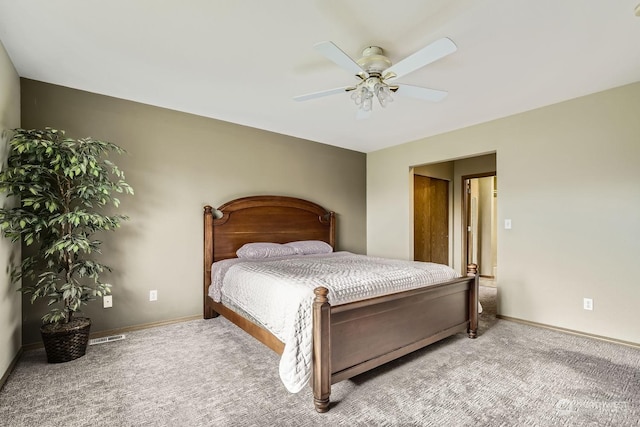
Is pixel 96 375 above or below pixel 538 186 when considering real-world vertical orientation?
below

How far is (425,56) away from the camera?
1887 mm

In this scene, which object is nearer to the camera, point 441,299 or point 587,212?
point 441,299

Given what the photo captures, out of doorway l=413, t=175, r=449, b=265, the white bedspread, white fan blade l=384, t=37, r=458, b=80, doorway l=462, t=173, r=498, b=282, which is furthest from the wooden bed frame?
doorway l=462, t=173, r=498, b=282

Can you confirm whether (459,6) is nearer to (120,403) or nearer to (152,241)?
(120,403)

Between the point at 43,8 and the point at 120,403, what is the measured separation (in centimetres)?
243

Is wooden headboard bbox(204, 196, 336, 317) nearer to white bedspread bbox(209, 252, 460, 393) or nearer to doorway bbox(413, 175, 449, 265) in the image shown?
white bedspread bbox(209, 252, 460, 393)

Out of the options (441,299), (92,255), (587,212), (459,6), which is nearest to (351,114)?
(459,6)

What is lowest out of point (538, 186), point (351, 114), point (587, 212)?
point (587, 212)

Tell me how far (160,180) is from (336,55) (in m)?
2.46

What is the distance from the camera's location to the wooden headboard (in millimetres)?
3594

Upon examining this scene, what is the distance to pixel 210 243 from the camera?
11.7 feet

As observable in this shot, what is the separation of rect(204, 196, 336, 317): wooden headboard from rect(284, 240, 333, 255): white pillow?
0.59ft

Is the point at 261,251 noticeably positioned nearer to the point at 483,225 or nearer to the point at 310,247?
the point at 310,247

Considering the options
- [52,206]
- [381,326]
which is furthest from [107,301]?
[381,326]
